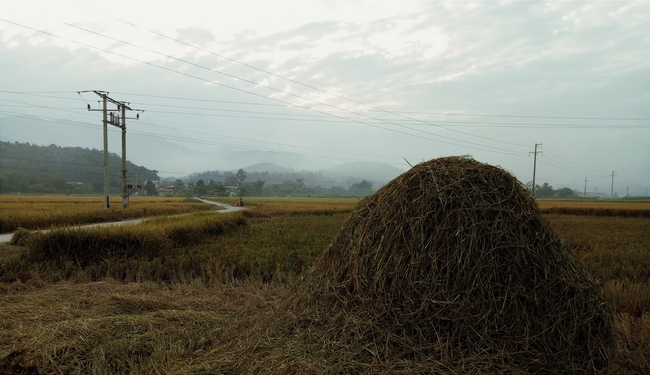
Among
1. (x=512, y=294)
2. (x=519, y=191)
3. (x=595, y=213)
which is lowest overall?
(x=595, y=213)

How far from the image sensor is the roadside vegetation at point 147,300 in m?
3.40

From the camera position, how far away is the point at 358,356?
2916 millimetres

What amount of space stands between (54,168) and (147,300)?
357ft

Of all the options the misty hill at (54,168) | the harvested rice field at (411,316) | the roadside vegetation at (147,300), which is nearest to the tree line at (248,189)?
the misty hill at (54,168)

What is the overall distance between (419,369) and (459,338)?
40 cm

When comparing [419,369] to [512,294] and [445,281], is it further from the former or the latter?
[512,294]

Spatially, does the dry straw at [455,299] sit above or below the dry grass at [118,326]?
above

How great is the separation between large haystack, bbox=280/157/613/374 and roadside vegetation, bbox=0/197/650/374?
486mm

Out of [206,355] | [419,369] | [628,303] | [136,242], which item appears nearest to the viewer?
[419,369]

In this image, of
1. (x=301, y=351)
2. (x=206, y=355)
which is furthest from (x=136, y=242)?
(x=301, y=351)

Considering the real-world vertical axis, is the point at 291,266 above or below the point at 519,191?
below

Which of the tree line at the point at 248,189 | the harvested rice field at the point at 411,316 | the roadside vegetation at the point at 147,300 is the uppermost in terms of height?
the harvested rice field at the point at 411,316

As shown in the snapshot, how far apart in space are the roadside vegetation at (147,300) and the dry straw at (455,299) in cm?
39

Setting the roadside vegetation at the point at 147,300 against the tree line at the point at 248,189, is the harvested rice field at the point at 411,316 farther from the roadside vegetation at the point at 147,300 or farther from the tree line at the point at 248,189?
the tree line at the point at 248,189
